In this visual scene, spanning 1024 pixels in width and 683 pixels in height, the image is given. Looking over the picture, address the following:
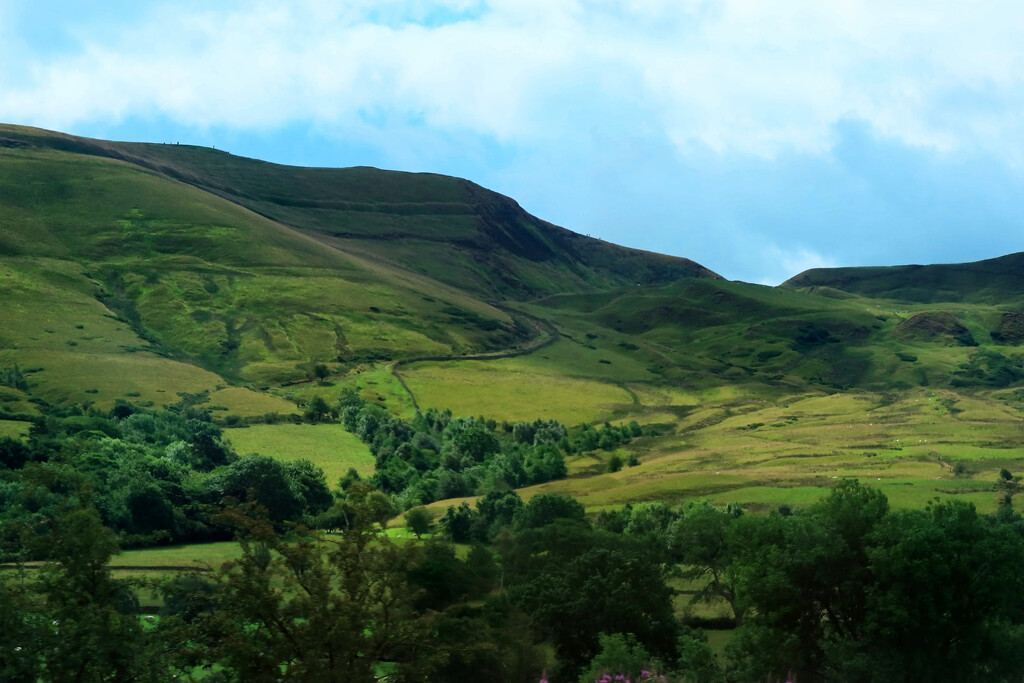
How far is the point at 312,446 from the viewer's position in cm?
13638

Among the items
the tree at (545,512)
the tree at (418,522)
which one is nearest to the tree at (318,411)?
the tree at (418,522)

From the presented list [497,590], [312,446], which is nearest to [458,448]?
[312,446]

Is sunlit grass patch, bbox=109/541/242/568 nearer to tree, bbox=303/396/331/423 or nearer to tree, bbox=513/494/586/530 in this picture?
tree, bbox=513/494/586/530

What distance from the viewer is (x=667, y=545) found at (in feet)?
221

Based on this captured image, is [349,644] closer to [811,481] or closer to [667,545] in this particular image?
[667,545]

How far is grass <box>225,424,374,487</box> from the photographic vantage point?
128 metres

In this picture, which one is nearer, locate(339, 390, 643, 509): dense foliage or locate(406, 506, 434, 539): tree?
locate(406, 506, 434, 539): tree

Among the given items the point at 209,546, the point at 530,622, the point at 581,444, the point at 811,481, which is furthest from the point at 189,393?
the point at 530,622

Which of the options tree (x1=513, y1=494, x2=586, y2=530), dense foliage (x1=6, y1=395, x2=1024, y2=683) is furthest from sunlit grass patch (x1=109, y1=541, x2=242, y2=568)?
tree (x1=513, y1=494, x2=586, y2=530)

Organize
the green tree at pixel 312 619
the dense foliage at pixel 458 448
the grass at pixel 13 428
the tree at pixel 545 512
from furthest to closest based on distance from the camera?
the dense foliage at pixel 458 448
the grass at pixel 13 428
the tree at pixel 545 512
the green tree at pixel 312 619

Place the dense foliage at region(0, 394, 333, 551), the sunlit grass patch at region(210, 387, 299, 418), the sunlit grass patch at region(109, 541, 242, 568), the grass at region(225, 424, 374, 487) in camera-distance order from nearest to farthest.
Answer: the sunlit grass patch at region(109, 541, 242, 568) < the dense foliage at region(0, 394, 333, 551) < the grass at region(225, 424, 374, 487) < the sunlit grass patch at region(210, 387, 299, 418)

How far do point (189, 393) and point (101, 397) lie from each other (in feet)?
48.9

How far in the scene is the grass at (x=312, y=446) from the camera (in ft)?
419

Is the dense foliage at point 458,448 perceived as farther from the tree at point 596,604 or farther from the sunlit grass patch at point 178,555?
the tree at point 596,604
